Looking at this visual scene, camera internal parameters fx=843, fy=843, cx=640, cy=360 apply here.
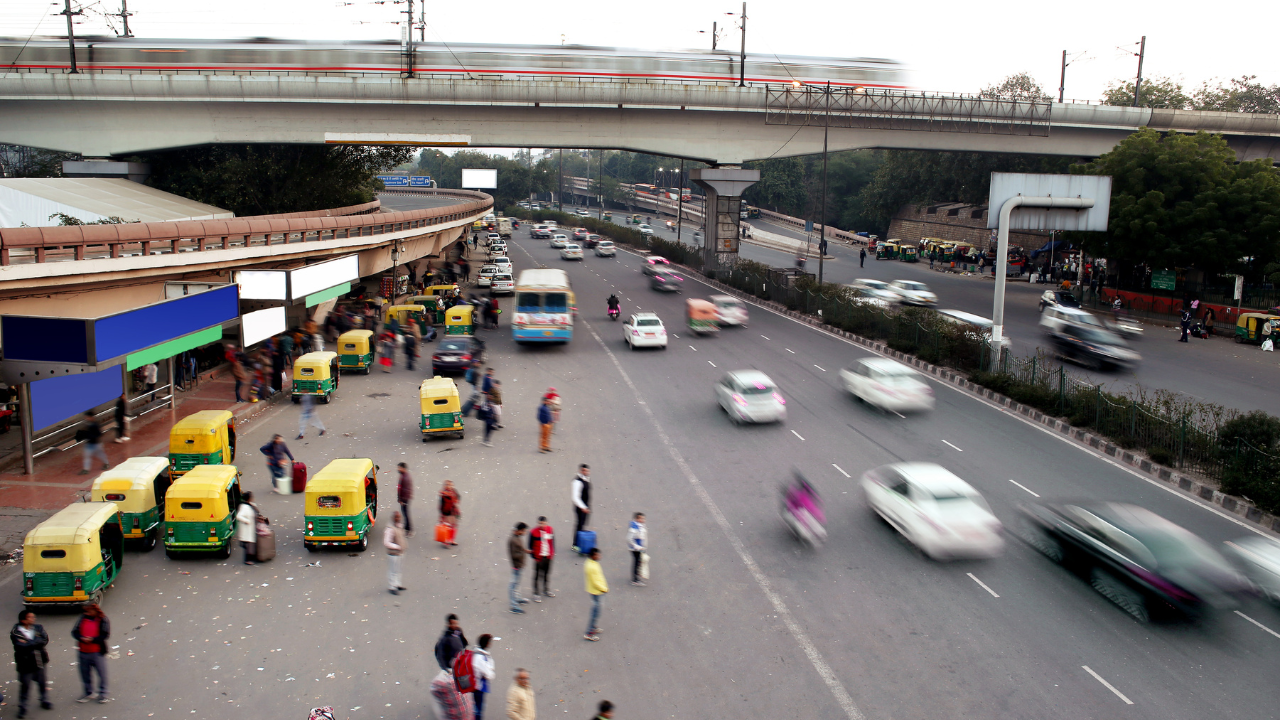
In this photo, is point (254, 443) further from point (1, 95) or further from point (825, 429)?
point (1, 95)

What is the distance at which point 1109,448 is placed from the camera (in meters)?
19.7

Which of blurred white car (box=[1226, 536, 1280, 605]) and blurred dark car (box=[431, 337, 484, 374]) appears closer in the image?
blurred white car (box=[1226, 536, 1280, 605])

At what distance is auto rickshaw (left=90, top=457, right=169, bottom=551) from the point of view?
13.6 metres

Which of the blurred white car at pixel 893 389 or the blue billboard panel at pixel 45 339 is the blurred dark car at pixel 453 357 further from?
the blue billboard panel at pixel 45 339

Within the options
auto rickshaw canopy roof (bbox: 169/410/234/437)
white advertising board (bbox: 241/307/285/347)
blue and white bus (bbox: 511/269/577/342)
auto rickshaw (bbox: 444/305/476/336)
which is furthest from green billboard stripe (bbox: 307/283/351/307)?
auto rickshaw canopy roof (bbox: 169/410/234/437)

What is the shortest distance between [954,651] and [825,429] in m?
10.3

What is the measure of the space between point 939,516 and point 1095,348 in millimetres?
17354

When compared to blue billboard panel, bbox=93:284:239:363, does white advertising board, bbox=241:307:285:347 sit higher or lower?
lower

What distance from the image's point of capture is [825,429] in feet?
69.7

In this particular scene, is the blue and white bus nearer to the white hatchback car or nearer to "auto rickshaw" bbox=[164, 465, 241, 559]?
the white hatchback car

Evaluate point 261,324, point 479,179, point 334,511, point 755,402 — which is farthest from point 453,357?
point 479,179

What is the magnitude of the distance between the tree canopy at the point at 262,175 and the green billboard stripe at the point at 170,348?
72.6ft

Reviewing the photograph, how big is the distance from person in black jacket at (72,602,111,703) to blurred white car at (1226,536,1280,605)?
51.0ft

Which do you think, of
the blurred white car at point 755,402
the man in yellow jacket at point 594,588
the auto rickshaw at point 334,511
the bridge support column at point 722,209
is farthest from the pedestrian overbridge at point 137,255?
the bridge support column at point 722,209
